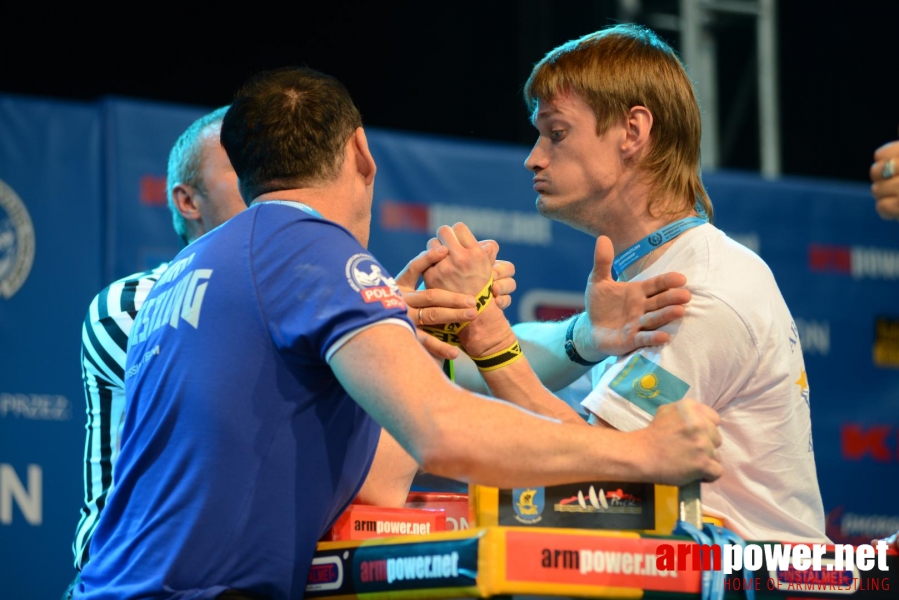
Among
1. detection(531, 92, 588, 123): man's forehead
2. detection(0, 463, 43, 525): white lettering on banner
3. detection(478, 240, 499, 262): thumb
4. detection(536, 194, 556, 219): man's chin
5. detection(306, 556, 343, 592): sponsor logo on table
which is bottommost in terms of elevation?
detection(0, 463, 43, 525): white lettering on banner

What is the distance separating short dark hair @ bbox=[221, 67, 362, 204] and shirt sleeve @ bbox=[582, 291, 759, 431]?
28.2 inches

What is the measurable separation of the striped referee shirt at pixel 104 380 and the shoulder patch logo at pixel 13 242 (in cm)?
126

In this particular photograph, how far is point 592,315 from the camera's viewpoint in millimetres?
2637

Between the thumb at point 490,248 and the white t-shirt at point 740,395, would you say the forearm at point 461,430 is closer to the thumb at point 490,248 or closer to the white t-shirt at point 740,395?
Answer: the white t-shirt at point 740,395

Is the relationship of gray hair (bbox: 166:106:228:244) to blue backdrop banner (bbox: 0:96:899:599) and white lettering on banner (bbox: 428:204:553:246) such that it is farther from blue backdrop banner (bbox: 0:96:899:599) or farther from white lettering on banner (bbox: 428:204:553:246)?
white lettering on banner (bbox: 428:204:553:246)

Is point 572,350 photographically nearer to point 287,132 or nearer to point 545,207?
point 545,207

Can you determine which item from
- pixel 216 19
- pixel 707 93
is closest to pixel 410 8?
pixel 216 19

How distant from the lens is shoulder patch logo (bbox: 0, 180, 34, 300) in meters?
4.07

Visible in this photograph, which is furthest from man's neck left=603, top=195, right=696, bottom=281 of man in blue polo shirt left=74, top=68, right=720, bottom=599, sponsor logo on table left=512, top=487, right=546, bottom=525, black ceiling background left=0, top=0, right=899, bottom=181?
black ceiling background left=0, top=0, right=899, bottom=181

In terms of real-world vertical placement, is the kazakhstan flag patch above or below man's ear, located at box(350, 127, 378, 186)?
below

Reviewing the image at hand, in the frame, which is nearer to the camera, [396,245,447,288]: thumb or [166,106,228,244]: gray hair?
[396,245,447,288]: thumb

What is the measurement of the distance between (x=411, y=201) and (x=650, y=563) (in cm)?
323

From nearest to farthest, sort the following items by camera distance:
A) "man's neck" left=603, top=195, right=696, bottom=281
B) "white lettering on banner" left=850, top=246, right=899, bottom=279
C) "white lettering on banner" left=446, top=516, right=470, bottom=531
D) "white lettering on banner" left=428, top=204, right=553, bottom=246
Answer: "white lettering on banner" left=446, top=516, right=470, bottom=531 < "man's neck" left=603, top=195, right=696, bottom=281 < "white lettering on banner" left=428, top=204, right=553, bottom=246 < "white lettering on banner" left=850, top=246, right=899, bottom=279

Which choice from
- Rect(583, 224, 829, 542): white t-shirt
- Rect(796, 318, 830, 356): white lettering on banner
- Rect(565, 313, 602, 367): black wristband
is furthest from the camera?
Rect(796, 318, 830, 356): white lettering on banner
